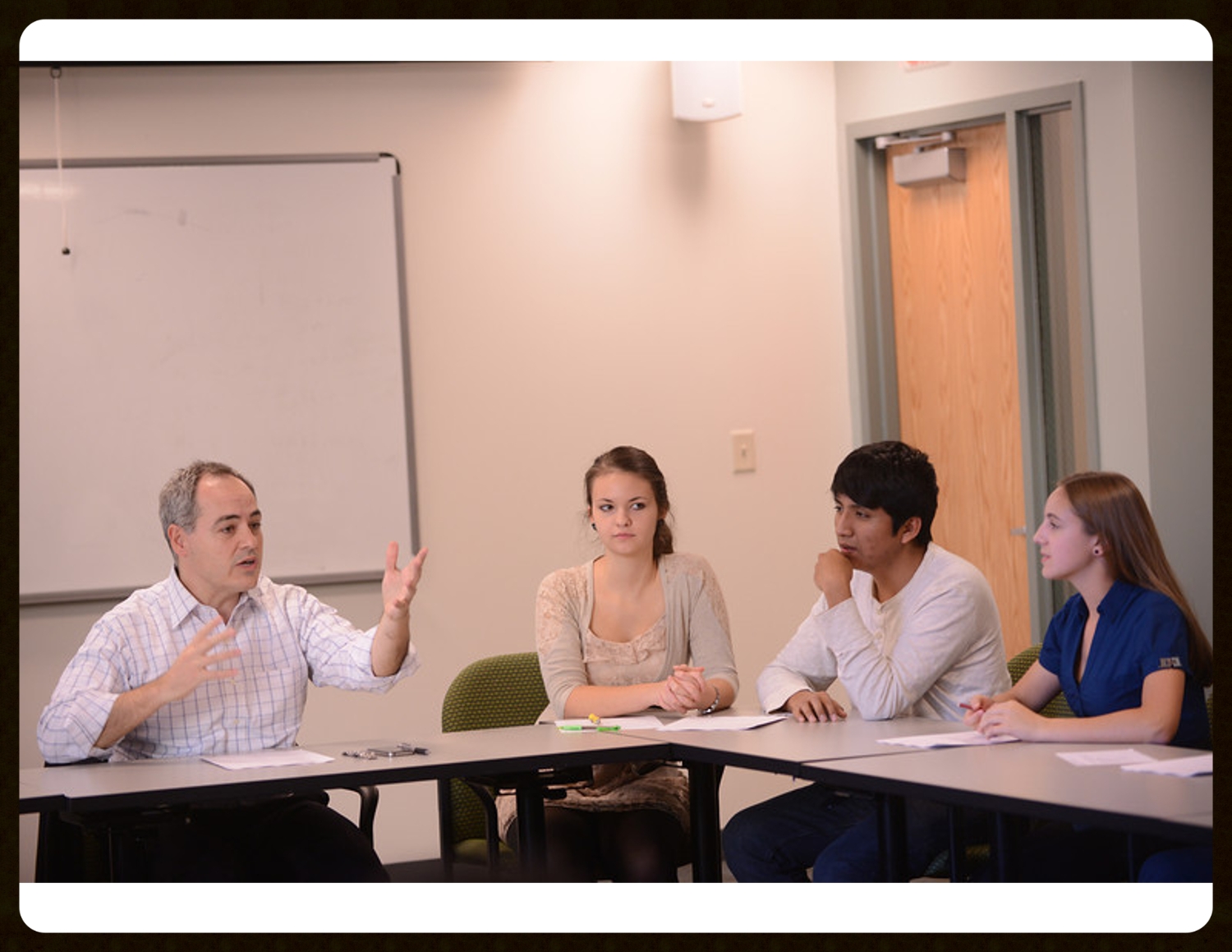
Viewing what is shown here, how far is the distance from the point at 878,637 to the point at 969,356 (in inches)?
69.6

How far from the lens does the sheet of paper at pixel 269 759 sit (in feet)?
9.84

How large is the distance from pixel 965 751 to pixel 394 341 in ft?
8.14

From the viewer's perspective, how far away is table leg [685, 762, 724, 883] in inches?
129

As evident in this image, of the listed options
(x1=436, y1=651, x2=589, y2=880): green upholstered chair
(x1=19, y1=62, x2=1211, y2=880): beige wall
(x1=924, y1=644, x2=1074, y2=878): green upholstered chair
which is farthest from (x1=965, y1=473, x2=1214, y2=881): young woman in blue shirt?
(x1=19, y1=62, x2=1211, y2=880): beige wall

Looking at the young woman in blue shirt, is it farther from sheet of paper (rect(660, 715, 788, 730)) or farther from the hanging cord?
the hanging cord

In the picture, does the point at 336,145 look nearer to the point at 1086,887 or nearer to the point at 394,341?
the point at 394,341

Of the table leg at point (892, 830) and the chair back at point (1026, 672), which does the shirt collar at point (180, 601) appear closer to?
the table leg at point (892, 830)

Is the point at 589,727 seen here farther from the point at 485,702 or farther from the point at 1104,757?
the point at 1104,757

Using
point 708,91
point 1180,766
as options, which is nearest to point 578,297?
point 708,91

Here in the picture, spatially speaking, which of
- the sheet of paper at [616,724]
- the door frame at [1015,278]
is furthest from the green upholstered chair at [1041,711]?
the door frame at [1015,278]

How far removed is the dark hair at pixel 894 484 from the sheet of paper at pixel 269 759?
122 centimetres

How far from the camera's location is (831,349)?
528cm

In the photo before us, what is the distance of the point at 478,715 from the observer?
3725 millimetres
